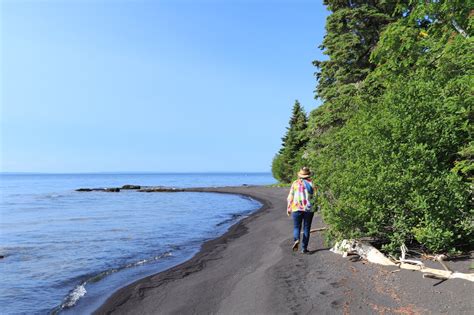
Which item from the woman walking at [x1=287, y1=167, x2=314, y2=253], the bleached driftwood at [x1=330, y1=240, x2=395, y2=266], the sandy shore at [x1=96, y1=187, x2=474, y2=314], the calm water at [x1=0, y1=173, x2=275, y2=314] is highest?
the woman walking at [x1=287, y1=167, x2=314, y2=253]

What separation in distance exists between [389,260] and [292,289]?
2.15m

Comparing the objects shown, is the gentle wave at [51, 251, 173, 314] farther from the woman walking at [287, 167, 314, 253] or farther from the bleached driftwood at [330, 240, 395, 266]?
the bleached driftwood at [330, 240, 395, 266]

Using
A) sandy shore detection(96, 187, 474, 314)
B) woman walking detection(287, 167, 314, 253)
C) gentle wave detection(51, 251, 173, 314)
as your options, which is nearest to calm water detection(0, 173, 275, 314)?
gentle wave detection(51, 251, 173, 314)

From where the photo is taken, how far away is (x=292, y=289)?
21.7ft

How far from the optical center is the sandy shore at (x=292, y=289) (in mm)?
5453

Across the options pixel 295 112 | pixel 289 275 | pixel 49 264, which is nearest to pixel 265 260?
pixel 289 275

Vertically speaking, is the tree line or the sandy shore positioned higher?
the tree line

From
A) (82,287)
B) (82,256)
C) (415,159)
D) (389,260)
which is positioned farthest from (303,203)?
(82,256)

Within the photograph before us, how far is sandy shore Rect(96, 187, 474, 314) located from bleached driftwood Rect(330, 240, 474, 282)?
0.48 feet

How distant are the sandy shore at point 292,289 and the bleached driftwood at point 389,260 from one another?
0.15 m

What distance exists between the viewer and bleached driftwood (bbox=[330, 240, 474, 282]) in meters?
5.98

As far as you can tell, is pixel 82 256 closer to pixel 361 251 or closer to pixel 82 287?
pixel 82 287

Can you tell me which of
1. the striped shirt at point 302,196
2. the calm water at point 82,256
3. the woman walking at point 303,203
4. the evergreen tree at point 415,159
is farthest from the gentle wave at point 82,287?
the evergreen tree at point 415,159

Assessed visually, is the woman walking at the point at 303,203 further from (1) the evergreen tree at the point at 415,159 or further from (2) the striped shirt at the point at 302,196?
(1) the evergreen tree at the point at 415,159
